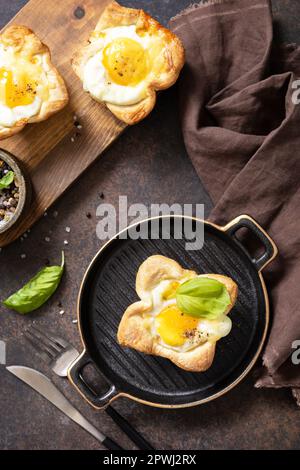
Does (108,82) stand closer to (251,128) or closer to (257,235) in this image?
(251,128)

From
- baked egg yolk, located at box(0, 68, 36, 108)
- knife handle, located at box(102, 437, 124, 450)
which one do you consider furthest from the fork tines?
baked egg yolk, located at box(0, 68, 36, 108)

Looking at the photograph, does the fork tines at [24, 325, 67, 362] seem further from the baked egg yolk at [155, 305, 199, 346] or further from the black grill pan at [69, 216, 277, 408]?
the baked egg yolk at [155, 305, 199, 346]

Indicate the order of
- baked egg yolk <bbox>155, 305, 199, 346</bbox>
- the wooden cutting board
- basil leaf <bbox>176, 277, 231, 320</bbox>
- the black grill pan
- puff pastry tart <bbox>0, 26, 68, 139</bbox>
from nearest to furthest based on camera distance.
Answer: basil leaf <bbox>176, 277, 231, 320</bbox> → baked egg yolk <bbox>155, 305, 199, 346</bbox> → puff pastry tart <bbox>0, 26, 68, 139</bbox> → the black grill pan → the wooden cutting board

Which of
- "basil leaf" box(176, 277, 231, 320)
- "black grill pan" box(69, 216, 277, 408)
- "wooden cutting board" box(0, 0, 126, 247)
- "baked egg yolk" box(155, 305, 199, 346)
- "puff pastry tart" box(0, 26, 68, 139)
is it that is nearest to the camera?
"basil leaf" box(176, 277, 231, 320)

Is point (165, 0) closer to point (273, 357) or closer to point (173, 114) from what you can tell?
point (173, 114)
